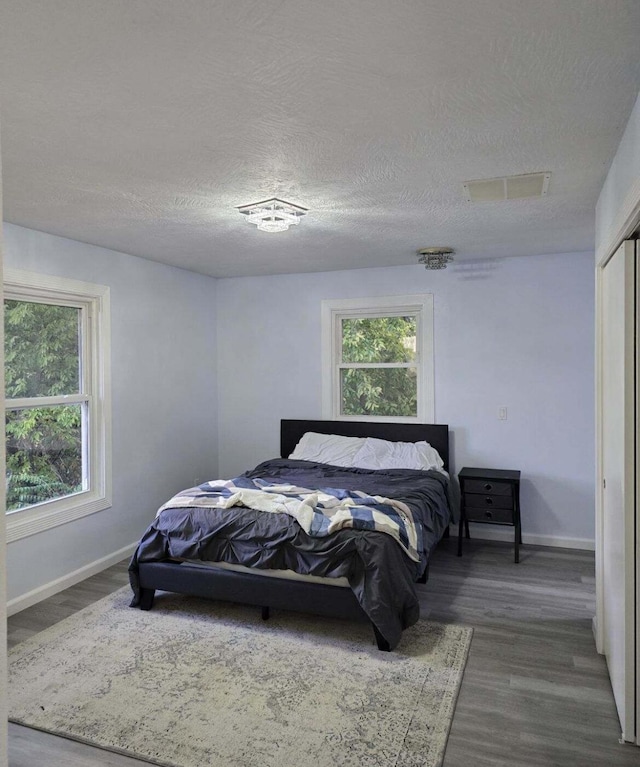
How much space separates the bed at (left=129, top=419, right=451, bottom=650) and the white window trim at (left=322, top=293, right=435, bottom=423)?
4.02 feet

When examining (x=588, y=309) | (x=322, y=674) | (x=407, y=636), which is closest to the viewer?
(x=322, y=674)

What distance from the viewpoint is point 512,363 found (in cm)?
482

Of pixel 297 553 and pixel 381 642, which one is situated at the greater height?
pixel 297 553

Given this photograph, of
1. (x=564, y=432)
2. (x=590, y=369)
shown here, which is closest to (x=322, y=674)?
(x=564, y=432)

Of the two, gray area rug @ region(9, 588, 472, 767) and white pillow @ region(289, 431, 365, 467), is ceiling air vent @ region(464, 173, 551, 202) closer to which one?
gray area rug @ region(9, 588, 472, 767)

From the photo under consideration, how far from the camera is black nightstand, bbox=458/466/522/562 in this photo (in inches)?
174

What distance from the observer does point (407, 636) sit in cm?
316

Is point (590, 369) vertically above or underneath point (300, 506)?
above

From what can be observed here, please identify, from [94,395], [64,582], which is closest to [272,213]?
[94,395]

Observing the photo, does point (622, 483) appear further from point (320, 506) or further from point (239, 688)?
point (239, 688)

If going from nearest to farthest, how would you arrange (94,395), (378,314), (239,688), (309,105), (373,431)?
(309,105) → (239,688) → (94,395) → (373,431) → (378,314)

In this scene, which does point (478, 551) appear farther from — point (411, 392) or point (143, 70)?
point (143, 70)

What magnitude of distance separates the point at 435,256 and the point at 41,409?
9.93ft

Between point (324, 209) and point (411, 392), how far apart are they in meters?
2.36
